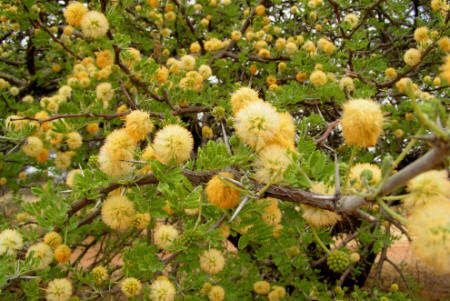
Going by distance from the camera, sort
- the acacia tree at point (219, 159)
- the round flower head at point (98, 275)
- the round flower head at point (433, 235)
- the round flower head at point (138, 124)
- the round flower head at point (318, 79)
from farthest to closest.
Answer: the round flower head at point (318, 79) < the round flower head at point (98, 275) < the round flower head at point (138, 124) < the acacia tree at point (219, 159) < the round flower head at point (433, 235)

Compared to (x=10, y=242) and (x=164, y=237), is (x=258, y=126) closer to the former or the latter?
(x=164, y=237)

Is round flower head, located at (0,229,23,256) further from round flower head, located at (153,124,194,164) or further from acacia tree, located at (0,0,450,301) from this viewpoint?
round flower head, located at (153,124,194,164)

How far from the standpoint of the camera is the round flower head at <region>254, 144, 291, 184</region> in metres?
1.47

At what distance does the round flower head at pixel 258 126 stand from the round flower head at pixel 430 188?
567mm

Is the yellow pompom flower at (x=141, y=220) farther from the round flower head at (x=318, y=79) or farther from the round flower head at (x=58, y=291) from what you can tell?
the round flower head at (x=318, y=79)

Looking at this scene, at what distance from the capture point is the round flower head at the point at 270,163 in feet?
4.83

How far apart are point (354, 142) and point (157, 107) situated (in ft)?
7.89

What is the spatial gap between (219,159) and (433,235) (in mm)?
873

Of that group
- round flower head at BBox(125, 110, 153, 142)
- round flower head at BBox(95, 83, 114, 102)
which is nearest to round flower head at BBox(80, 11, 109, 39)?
round flower head at BBox(95, 83, 114, 102)

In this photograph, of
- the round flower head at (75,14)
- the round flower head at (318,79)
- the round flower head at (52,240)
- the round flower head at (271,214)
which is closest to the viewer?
the round flower head at (271,214)

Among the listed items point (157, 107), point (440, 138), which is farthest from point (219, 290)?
point (440, 138)

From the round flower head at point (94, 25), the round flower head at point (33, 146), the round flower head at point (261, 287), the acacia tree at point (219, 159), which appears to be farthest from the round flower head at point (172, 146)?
the round flower head at point (261, 287)

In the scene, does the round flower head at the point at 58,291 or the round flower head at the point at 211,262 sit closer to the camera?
the round flower head at the point at 211,262

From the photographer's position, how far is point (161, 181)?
1.71 metres
